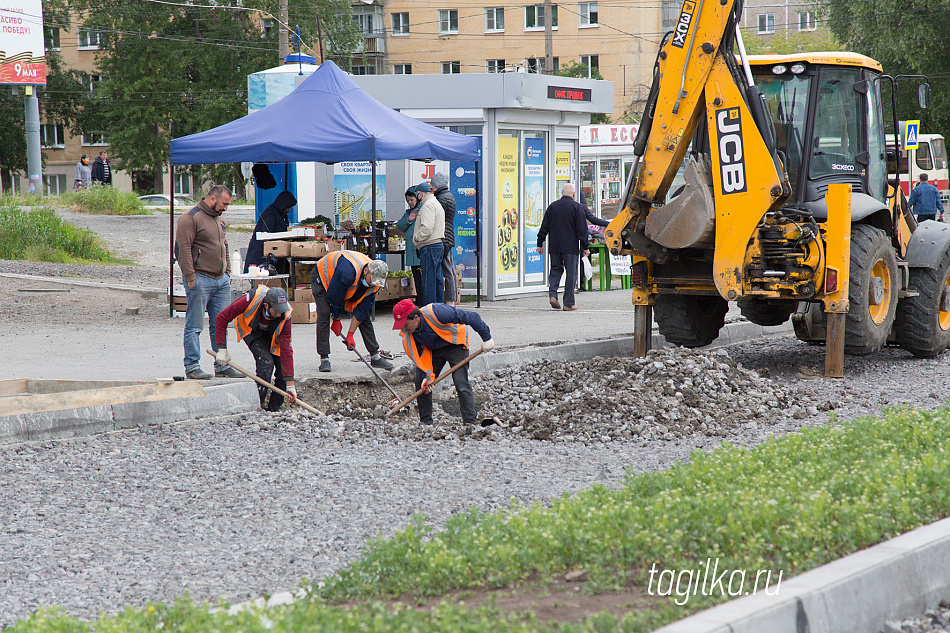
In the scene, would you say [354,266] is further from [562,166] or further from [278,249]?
[562,166]

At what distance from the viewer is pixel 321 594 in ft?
12.9

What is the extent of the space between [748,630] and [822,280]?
661 cm

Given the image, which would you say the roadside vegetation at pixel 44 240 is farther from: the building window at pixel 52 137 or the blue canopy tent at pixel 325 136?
the building window at pixel 52 137

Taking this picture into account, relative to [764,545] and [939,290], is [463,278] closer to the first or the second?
[939,290]

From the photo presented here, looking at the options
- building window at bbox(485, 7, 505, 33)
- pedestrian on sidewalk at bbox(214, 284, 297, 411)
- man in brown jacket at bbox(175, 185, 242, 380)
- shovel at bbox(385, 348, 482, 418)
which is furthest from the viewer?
building window at bbox(485, 7, 505, 33)

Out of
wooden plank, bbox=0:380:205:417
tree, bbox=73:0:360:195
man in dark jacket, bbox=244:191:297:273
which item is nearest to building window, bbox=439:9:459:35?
tree, bbox=73:0:360:195

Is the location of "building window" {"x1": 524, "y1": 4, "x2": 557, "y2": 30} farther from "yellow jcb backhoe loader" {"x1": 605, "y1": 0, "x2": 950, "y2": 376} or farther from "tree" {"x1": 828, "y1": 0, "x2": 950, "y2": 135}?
"yellow jcb backhoe loader" {"x1": 605, "y1": 0, "x2": 950, "y2": 376}

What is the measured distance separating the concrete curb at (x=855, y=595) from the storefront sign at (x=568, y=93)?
13.3 meters

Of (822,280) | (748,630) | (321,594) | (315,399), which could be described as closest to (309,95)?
(315,399)

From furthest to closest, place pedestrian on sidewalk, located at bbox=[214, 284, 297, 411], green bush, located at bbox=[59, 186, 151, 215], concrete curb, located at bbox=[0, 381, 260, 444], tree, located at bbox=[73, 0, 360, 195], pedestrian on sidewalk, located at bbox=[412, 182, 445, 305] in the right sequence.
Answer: tree, located at bbox=[73, 0, 360, 195], green bush, located at bbox=[59, 186, 151, 215], pedestrian on sidewalk, located at bbox=[412, 182, 445, 305], pedestrian on sidewalk, located at bbox=[214, 284, 297, 411], concrete curb, located at bbox=[0, 381, 260, 444]

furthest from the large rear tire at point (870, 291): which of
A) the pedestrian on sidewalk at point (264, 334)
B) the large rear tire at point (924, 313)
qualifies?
the pedestrian on sidewalk at point (264, 334)

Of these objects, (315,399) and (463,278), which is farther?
(463,278)

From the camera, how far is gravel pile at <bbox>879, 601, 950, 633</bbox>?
→ 3.80m
